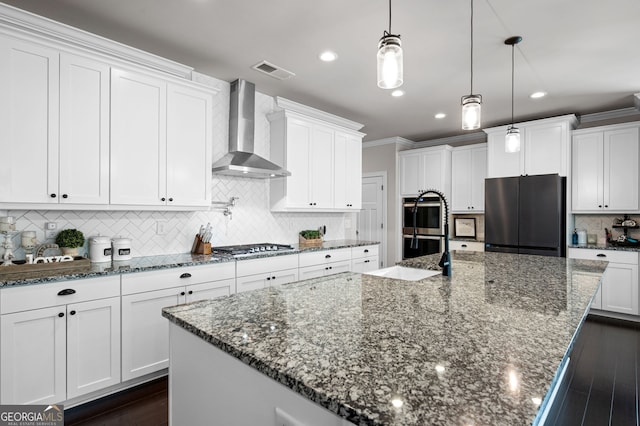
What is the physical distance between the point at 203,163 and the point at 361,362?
2.64 m

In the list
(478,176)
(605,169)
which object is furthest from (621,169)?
(478,176)

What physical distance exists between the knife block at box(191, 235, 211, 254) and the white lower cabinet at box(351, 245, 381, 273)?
179 cm

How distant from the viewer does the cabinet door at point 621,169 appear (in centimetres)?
408

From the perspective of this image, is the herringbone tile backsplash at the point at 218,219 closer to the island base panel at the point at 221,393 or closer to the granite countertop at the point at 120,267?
the granite countertop at the point at 120,267

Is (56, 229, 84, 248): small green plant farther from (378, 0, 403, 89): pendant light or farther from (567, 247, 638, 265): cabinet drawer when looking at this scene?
(567, 247, 638, 265): cabinet drawer

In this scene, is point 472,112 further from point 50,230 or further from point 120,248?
point 50,230

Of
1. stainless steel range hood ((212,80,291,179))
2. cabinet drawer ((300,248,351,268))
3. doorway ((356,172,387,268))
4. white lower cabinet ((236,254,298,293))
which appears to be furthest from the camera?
doorway ((356,172,387,268))

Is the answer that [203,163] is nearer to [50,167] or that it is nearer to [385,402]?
[50,167]

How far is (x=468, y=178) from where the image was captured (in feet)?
18.1

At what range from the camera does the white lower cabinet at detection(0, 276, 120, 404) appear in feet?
6.25

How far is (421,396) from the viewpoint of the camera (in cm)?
69

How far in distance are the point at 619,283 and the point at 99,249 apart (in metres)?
5.48

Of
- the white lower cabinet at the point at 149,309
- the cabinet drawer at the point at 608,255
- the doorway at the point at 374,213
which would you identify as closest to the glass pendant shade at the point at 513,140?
the white lower cabinet at the point at 149,309

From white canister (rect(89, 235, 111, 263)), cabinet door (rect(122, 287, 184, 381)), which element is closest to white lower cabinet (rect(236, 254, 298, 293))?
cabinet door (rect(122, 287, 184, 381))
